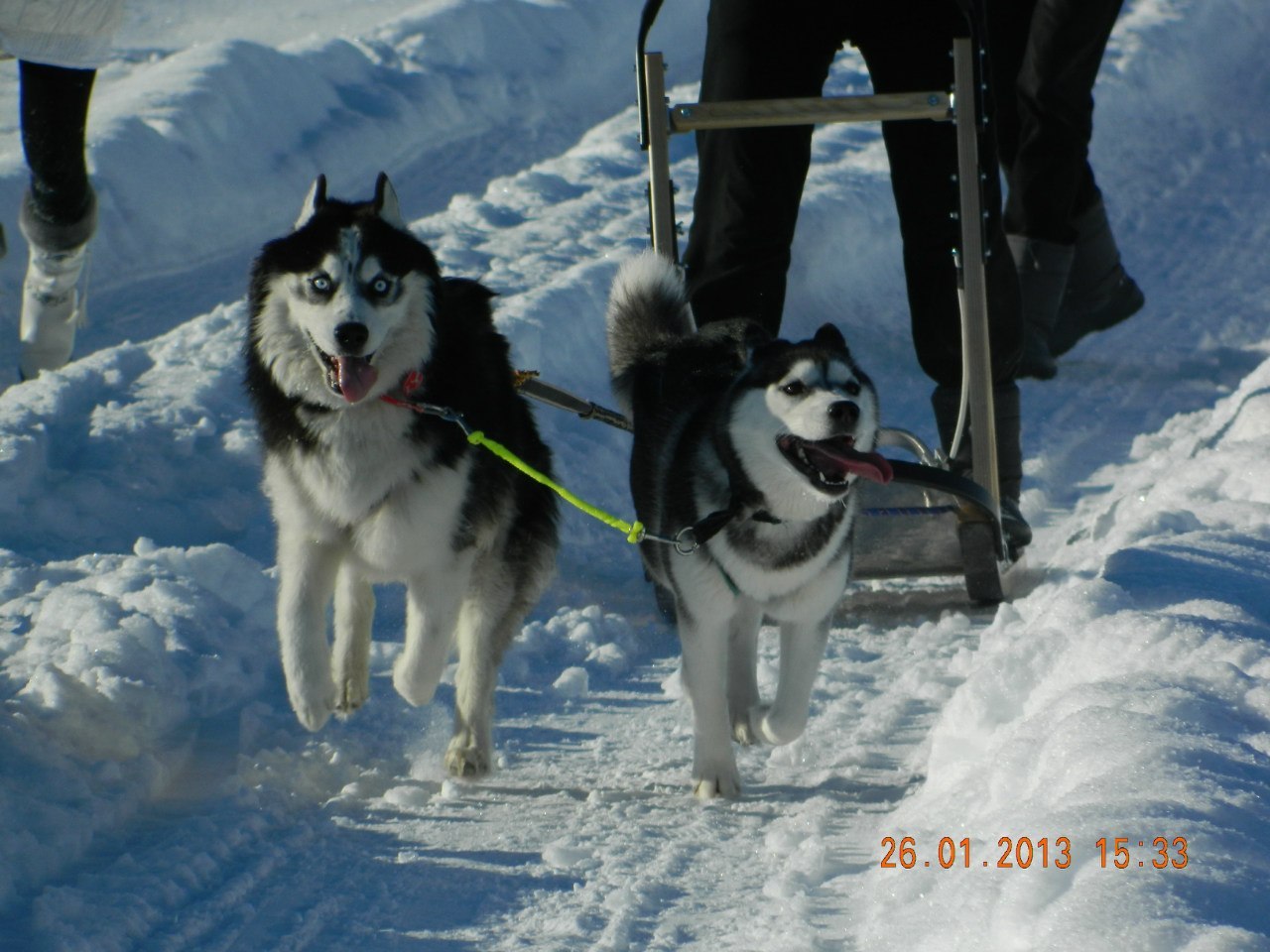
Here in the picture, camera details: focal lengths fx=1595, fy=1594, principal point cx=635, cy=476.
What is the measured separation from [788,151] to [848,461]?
1.36 meters

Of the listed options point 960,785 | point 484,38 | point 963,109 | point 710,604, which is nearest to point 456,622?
point 710,604

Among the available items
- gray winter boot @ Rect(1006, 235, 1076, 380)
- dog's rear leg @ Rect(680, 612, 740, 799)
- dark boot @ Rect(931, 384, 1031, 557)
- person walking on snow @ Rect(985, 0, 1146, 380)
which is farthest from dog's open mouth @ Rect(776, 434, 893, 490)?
gray winter boot @ Rect(1006, 235, 1076, 380)

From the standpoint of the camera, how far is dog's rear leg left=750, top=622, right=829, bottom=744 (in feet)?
9.62

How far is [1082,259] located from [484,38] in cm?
524

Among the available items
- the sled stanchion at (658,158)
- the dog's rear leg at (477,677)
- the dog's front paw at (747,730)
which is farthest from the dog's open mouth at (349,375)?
the sled stanchion at (658,158)

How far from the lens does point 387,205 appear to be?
2.91m

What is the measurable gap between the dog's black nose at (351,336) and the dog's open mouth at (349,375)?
0.05 m

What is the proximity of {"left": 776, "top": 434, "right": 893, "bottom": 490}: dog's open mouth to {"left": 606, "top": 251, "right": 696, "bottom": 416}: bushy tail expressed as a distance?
2.56 feet

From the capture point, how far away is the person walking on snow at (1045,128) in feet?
18.0

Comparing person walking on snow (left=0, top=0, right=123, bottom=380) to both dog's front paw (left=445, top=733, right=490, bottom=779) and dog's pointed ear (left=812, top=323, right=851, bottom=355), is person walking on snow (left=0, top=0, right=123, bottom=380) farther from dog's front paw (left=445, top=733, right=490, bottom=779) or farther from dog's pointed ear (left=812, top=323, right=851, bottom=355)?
dog's pointed ear (left=812, top=323, right=851, bottom=355)

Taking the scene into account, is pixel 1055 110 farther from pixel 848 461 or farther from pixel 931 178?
pixel 848 461

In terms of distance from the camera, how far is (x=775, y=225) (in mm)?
3762

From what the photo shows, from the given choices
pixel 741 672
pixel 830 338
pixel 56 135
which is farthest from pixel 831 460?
pixel 56 135

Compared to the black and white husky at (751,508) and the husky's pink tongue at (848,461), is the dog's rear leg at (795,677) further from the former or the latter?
the husky's pink tongue at (848,461)
